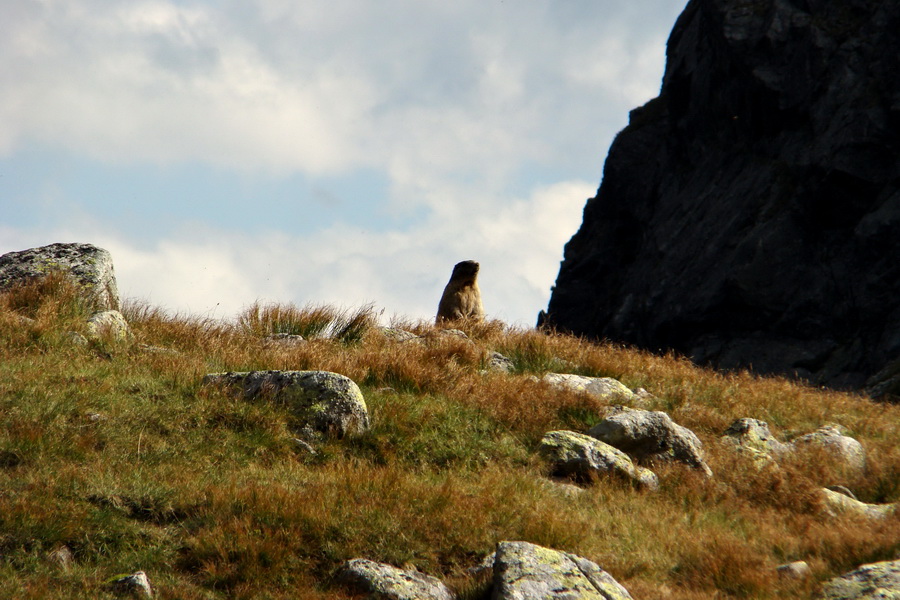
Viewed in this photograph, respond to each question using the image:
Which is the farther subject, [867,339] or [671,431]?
[867,339]

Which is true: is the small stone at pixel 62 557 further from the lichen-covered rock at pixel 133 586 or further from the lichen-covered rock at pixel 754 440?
the lichen-covered rock at pixel 754 440

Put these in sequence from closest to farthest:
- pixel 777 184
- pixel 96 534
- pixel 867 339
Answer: pixel 96 534
pixel 867 339
pixel 777 184

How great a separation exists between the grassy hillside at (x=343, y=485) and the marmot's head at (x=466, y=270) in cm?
730

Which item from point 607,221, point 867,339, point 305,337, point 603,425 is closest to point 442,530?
point 603,425

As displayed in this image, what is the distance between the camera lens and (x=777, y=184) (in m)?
45.1

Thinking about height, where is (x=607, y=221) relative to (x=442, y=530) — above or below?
above

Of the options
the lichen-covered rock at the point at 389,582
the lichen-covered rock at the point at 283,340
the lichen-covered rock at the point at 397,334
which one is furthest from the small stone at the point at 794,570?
the lichen-covered rock at the point at 397,334

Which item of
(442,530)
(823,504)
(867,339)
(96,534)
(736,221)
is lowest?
(96,534)

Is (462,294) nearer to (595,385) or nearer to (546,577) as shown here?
(595,385)

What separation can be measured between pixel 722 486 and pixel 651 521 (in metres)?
1.60

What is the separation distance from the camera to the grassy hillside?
5785mm

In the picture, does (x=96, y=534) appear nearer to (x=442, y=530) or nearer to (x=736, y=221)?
(x=442, y=530)

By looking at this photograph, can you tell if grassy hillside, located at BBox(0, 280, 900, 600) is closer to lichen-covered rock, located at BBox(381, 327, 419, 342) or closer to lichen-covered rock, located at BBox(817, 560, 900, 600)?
lichen-covered rock, located at BBox(817, 560, 900, 600)

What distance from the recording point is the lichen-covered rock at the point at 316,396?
8156 millimetres
